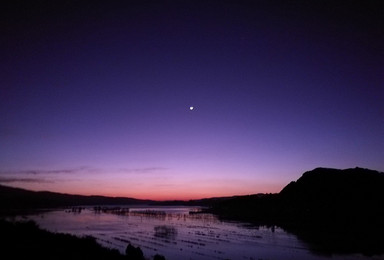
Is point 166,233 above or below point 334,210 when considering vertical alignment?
below

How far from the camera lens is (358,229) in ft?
257

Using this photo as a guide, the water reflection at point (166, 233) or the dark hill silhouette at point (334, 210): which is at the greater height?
the dark hill silhouette at point (334, 210)

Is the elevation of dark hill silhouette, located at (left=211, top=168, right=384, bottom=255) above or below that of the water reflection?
above

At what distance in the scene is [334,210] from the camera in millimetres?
110688

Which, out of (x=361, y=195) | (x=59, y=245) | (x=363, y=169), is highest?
(x=363, y=169)

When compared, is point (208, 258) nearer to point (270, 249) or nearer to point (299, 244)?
point (270, 249)

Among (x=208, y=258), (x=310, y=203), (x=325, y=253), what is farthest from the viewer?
(x=310, y=203)

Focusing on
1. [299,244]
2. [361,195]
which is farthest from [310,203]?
[299,244]

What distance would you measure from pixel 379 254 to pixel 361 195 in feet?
245

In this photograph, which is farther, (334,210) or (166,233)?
(334,210)

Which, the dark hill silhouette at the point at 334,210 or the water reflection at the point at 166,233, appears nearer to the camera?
the dark hill silhouette at the point at 334,210

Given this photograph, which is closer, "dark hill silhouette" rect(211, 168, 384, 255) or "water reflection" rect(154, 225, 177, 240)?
"dark hill silhouette" rect(211, 168, 384, 255)

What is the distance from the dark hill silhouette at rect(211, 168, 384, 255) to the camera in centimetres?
6149

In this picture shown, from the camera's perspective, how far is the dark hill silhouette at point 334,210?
2421 inches
